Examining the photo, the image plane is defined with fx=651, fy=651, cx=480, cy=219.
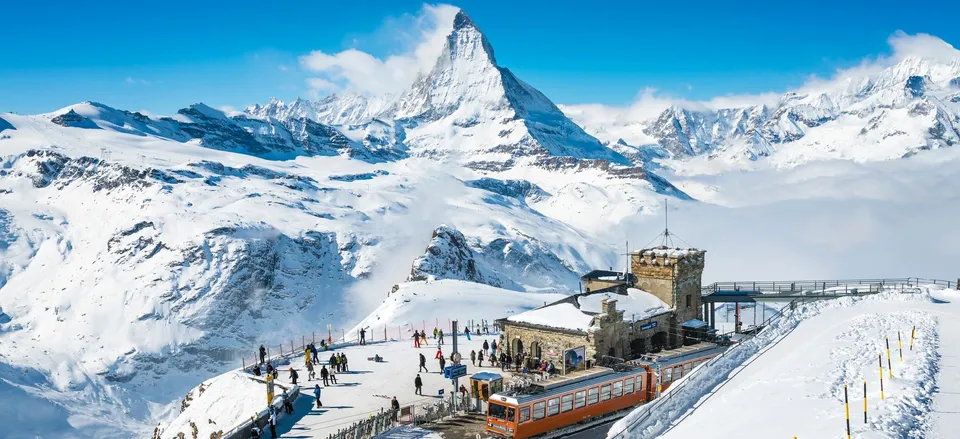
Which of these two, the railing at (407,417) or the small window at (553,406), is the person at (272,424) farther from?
the small window at (553,406)

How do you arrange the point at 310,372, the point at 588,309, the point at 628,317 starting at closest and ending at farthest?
the point at 588,309
the point at 628,317
the point at 310,372

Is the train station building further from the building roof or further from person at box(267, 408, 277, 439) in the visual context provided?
person at box(267, 408, 277, 439)

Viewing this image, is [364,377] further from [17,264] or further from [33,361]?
[17,264]

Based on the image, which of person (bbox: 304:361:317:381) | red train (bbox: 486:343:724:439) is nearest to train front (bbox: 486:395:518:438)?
red train (bbox: 486:343:724:439)

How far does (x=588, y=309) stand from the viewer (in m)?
40.0

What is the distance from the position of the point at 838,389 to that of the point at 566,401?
10819 mm

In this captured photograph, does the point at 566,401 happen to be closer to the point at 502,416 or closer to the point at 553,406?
the point at 553,406

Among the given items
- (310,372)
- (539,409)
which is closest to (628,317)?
(539,409)

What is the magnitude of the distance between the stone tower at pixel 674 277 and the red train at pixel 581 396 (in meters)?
8.77

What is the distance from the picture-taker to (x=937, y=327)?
127ft

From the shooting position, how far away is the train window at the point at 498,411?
27312 millimetres

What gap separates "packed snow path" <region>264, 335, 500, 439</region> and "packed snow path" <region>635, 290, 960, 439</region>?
52.8 ft

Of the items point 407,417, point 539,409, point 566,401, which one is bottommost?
point 407,417

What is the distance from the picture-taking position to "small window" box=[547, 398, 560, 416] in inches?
1100
